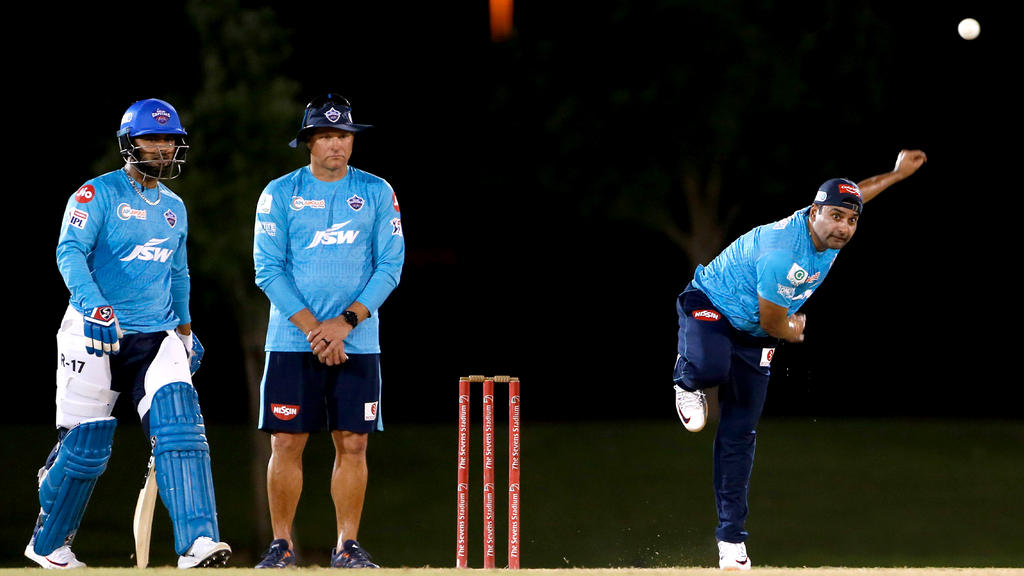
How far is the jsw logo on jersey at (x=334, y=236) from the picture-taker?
17.4 feet

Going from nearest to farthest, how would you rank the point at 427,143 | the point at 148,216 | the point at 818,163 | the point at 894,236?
1. the point at 148,216
2. the point at 818,163
3. the point at 427,143
4. the point at 894,236

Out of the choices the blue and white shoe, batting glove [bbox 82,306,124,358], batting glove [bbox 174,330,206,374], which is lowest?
the blue and white shoe

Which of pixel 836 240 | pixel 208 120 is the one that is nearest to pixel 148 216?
pixel 836 240

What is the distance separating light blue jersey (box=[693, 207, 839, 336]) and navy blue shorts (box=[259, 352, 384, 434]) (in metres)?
1.75

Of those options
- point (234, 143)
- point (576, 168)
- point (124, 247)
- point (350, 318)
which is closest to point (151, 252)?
point (124, 247)

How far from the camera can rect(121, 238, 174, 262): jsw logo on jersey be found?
16.6 ft

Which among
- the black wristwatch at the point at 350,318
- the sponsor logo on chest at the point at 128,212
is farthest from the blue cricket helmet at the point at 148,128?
the black wristwatch at the point at 350,318

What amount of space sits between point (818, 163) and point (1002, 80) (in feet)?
11.4

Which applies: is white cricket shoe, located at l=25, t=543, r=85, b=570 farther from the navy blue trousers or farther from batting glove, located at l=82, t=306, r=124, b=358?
the navy blue trousers

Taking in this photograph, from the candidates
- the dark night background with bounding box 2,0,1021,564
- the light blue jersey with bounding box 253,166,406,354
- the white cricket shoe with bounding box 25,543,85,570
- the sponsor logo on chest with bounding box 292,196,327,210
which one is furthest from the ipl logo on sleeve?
the dark night background with bounding box 2,0,1021,564

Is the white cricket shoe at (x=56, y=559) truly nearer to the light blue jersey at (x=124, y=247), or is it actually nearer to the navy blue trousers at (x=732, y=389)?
the light blue jersey at (x=124, y=247)

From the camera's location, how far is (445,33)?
17562mm

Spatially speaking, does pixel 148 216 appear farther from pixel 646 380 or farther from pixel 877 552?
pixel 646 380

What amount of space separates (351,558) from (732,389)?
196cm
